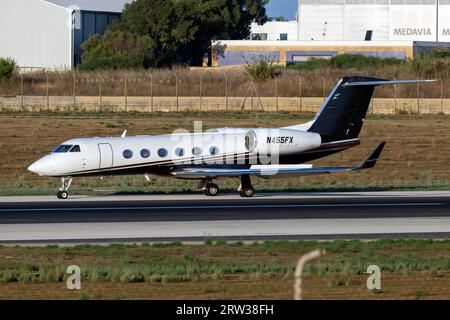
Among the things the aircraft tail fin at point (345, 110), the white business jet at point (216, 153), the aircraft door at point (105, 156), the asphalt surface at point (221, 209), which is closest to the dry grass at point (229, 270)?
the asphalt surface at point (221, 209)

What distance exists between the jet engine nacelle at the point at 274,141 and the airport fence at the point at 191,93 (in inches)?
1151

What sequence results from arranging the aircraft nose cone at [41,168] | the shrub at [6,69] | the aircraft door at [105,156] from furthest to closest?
the shrub at [6,69] < the aircraft door at [105,156] < the aircraft nose cone at [41,168]

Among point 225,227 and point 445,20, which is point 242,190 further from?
point 445,20

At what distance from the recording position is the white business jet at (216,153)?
3231 centimetres

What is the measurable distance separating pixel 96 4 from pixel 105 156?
6854 centimetres

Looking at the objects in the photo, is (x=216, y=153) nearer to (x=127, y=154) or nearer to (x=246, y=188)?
(x=246, y=188)

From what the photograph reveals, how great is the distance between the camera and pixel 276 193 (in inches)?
1411

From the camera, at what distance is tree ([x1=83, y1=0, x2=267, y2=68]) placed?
8844cm

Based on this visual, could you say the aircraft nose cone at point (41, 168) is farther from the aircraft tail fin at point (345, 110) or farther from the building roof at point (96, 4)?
the building roof at point (96, 4)

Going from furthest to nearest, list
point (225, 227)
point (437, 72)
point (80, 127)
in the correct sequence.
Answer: point (437, 72)
point (80, 127)
point (225, 227)

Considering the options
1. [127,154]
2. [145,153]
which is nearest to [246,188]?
[145,153]

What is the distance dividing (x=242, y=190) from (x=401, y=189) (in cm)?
707

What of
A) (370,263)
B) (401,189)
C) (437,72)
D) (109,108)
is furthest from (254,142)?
(437,72)

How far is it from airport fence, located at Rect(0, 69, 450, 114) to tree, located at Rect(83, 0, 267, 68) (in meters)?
11.7
